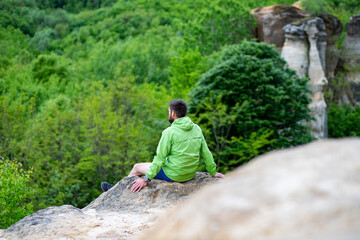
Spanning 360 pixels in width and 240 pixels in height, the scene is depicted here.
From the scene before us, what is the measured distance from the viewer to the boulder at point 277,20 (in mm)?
25547

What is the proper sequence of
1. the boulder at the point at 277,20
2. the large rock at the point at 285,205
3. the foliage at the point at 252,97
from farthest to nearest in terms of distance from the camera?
the boulder at the point at 277,20 → the foliage at the point at 252,97 → the large rock at the point at 285,205

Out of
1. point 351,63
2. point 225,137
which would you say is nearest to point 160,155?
point 225,137

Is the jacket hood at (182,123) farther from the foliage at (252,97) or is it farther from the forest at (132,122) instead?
the foliage at (252,97)

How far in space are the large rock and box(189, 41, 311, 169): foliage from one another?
498 inches

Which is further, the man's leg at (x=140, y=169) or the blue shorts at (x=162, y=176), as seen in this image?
the man's leg at (x=140, y=169)

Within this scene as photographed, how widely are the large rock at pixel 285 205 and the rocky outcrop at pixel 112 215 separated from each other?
262 cm

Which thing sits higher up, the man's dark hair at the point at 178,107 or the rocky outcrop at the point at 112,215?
the man's dark hair at the point at 178,107

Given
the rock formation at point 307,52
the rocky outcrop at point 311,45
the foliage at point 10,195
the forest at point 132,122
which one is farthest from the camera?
the rock formation at point 307,52

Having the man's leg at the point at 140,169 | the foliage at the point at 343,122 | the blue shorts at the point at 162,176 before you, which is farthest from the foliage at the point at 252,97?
the blue shorts at the point at 162,176

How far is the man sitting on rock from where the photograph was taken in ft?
15.6

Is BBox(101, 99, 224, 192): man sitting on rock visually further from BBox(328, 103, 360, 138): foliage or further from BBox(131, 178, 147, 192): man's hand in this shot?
BBox(328, 103, 360, 138): foliage

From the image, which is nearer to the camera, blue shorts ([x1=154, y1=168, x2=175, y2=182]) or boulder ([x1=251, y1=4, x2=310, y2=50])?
Result: blue shorts ([x1=154, y1=168, x2=175, y2=182])

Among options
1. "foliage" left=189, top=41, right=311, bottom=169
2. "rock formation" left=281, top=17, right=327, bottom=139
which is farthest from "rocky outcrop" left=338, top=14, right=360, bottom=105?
"foliage" left=189, top=41, right=311, bottom=169

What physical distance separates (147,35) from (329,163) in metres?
45.0
